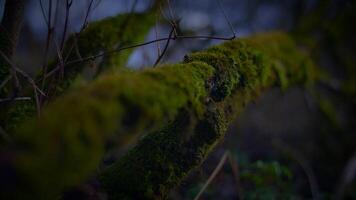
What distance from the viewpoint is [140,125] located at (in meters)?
1.56

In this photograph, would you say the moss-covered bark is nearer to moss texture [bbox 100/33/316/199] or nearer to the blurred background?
moss texture [bbox 100/33/316/199]

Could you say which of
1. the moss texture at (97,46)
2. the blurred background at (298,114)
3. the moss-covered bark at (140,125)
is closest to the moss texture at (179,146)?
the moss-covered bark at (140,125)

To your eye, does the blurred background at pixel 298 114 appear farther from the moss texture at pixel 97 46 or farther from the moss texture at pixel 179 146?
the moss texture at pixel 179 146

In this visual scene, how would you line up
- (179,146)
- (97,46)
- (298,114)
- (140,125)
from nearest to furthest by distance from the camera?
(140,125) < (179,146) < (97,46) < (298,114)

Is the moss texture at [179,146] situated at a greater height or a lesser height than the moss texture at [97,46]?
lesser

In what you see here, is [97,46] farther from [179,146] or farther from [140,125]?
[140,125]

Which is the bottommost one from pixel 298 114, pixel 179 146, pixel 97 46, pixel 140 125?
pixel 298 114

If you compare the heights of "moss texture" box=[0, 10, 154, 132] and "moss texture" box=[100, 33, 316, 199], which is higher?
"moss texture" box=[0, 10, 154, 132]

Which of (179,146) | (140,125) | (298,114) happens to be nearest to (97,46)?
(179,146)

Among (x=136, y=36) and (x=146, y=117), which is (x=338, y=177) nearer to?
(x=136, y=36)

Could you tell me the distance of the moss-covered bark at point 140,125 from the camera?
1305 mm

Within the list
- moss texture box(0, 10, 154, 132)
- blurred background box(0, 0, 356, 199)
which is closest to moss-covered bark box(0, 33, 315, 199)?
moss texture box(0, 10, 154, 132)

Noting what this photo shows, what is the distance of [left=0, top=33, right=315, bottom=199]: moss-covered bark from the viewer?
1305mm

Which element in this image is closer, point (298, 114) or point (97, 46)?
point (97, 46)
